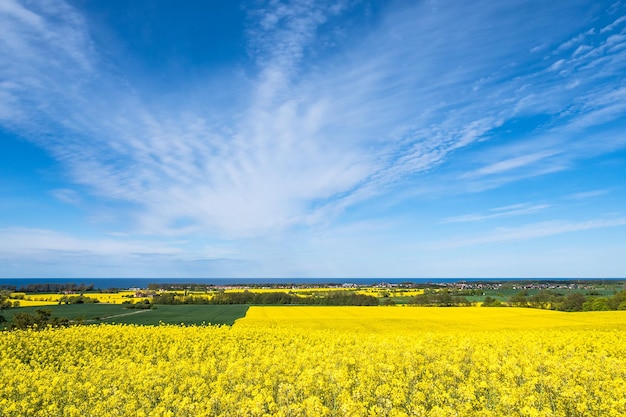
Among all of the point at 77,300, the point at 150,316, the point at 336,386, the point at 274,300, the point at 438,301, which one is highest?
the point at 336,386

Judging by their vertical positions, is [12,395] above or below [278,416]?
below

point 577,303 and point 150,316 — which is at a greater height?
point 577,303

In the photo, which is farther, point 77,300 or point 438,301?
point 77,300

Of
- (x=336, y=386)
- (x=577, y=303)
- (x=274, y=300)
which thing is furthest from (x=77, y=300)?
(x=577, y=303)

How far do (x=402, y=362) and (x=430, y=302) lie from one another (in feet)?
230

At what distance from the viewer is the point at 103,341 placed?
2180 cm

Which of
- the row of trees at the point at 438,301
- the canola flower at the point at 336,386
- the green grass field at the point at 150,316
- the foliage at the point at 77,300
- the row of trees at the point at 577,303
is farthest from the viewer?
the foliage at the point at 77,300

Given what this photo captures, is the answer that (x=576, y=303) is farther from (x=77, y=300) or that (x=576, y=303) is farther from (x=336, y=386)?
(x=77, y=300)

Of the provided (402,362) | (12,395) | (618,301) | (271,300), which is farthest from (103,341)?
(618,301)

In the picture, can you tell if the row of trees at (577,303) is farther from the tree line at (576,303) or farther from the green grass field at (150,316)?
the green grass field at (150,316)

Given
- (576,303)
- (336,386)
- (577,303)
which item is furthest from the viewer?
(577,303)

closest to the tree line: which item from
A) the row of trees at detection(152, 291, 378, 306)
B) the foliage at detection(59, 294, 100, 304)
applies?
the row of trees at detection(152, 291, 378, 306)

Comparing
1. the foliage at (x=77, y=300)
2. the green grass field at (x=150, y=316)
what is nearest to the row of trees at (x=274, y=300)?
the foliage at (x=77, y=300)

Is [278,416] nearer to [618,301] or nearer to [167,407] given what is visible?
[167,407]
